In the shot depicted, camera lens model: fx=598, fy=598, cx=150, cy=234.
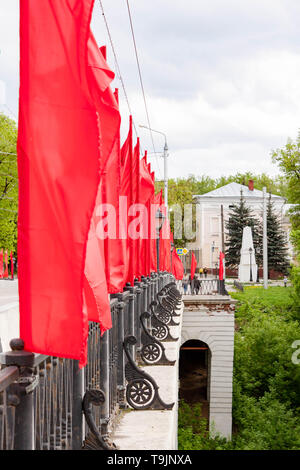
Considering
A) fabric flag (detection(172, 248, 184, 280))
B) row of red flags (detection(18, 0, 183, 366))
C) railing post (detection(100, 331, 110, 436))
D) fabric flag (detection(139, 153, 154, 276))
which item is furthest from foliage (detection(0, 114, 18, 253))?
row of red flags (detection(18, 0, 183, 366))

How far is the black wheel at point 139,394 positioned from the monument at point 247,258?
37.8 m

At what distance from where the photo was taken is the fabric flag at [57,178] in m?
3.34

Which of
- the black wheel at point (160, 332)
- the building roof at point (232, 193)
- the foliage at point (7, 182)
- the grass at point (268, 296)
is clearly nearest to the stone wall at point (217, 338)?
the grass at point (268, 296)

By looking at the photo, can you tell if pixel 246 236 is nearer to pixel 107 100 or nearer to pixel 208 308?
pixel 208 308

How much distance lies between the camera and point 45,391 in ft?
11.1

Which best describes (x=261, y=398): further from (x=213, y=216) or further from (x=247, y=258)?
(x=213, y=216)

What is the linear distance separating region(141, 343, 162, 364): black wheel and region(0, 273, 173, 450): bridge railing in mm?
2267

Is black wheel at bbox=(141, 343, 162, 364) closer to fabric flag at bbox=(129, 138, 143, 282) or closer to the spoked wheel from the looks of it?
fabric flag at bbox=(129, 138, 143, 282)

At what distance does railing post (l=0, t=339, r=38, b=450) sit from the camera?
9.41 ft

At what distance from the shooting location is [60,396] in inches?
148

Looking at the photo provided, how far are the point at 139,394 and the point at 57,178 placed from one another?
3838mm
